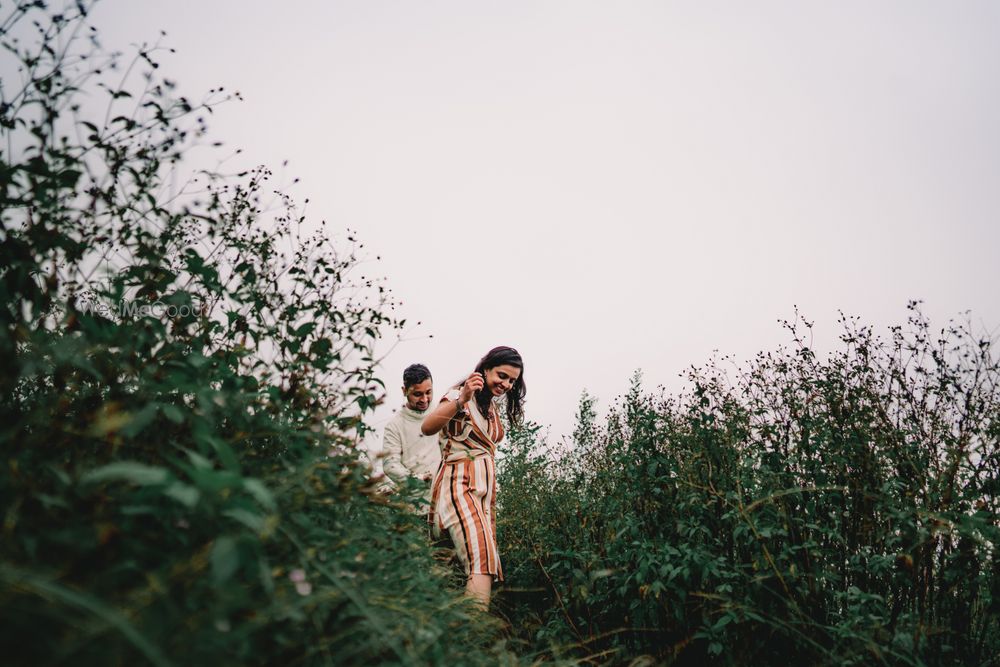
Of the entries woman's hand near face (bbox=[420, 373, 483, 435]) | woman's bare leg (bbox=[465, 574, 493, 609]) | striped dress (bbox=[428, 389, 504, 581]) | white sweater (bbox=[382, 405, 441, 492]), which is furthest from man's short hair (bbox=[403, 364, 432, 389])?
woman's bare leg (bbox=[465, 574, 493, 609])

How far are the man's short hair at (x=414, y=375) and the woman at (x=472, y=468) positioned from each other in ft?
3.73

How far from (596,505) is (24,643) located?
3615 millimetres

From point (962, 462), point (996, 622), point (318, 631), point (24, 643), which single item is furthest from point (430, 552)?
point (996, 622)

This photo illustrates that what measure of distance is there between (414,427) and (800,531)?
9.42 feet

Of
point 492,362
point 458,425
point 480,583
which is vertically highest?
point 492,362

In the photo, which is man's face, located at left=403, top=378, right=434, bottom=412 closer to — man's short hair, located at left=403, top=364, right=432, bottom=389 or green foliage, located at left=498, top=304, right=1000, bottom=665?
man's short hair, located at left=403, top=364, right=432, bottom=389

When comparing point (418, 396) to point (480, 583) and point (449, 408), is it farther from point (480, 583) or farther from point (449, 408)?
point (480, 583)

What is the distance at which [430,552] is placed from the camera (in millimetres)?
2582

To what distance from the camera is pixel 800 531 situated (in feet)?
9.83

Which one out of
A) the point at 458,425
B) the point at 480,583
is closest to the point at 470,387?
the point at 458,425

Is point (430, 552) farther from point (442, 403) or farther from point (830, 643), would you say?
point (830, 643)

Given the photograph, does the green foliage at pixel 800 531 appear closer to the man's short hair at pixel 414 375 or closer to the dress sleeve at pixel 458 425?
the dress sleeve at pixel 458 425

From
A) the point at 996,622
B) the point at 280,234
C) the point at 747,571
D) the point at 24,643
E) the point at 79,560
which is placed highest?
the point at 280,234

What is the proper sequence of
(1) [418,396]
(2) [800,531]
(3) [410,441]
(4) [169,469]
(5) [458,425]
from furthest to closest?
(1) [418,396] < (3) [410,441] < (5) [458,425] < (2) [800,531] < (4) [169,469]
